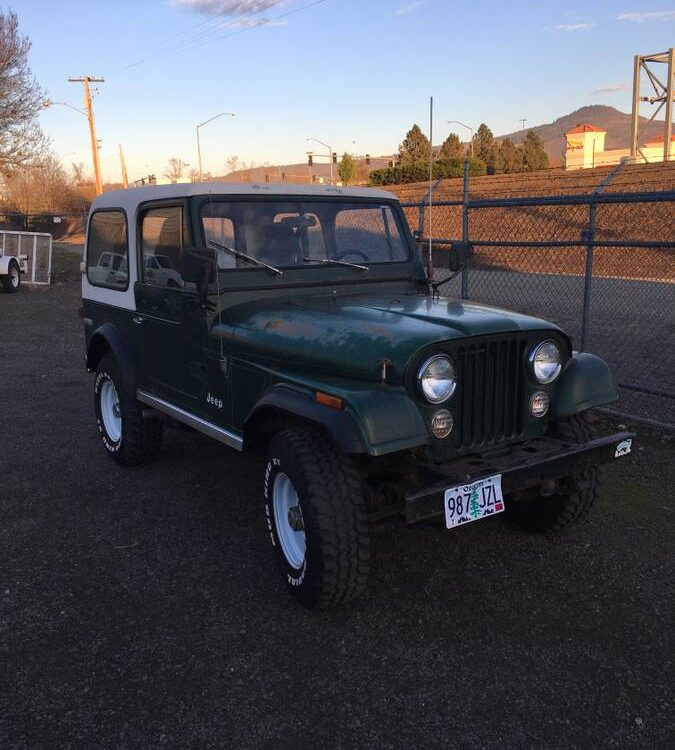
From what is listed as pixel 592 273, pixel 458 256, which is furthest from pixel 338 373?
pixel 592 273

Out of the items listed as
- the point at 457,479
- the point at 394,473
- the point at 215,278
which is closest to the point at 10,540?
the point at 215,278

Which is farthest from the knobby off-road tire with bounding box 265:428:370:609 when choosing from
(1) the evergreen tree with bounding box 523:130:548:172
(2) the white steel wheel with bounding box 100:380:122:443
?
(1) the evergreen tree with bounding box 523:130:548:172

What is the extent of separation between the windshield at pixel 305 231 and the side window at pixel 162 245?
0.91 feet

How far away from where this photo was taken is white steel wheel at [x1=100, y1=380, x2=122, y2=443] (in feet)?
18.4

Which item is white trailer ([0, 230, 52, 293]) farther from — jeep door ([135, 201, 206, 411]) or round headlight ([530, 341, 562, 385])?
round headlight ([530, 341, 562, 385])

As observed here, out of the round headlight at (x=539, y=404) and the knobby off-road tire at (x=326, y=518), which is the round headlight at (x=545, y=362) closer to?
the round headlight at (x=539, y=404)

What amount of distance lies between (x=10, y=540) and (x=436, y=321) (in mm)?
2858

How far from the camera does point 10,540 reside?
14.0 ft

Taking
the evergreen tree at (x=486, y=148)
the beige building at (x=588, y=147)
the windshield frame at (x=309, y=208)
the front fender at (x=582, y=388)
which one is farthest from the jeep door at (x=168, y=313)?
the beige building at (x=588, y=147)

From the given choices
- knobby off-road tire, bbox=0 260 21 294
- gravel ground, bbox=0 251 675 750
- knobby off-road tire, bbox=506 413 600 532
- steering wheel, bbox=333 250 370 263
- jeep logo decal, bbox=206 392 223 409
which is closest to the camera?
gravel ground, bbox=0 251 675 750

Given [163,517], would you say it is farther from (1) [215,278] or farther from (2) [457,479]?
(2) [457,479]

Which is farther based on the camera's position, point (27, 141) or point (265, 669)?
point (27, 141)

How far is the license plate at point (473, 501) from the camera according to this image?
307 centimetres

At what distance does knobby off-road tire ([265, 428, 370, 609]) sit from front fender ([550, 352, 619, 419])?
46.1 inches
